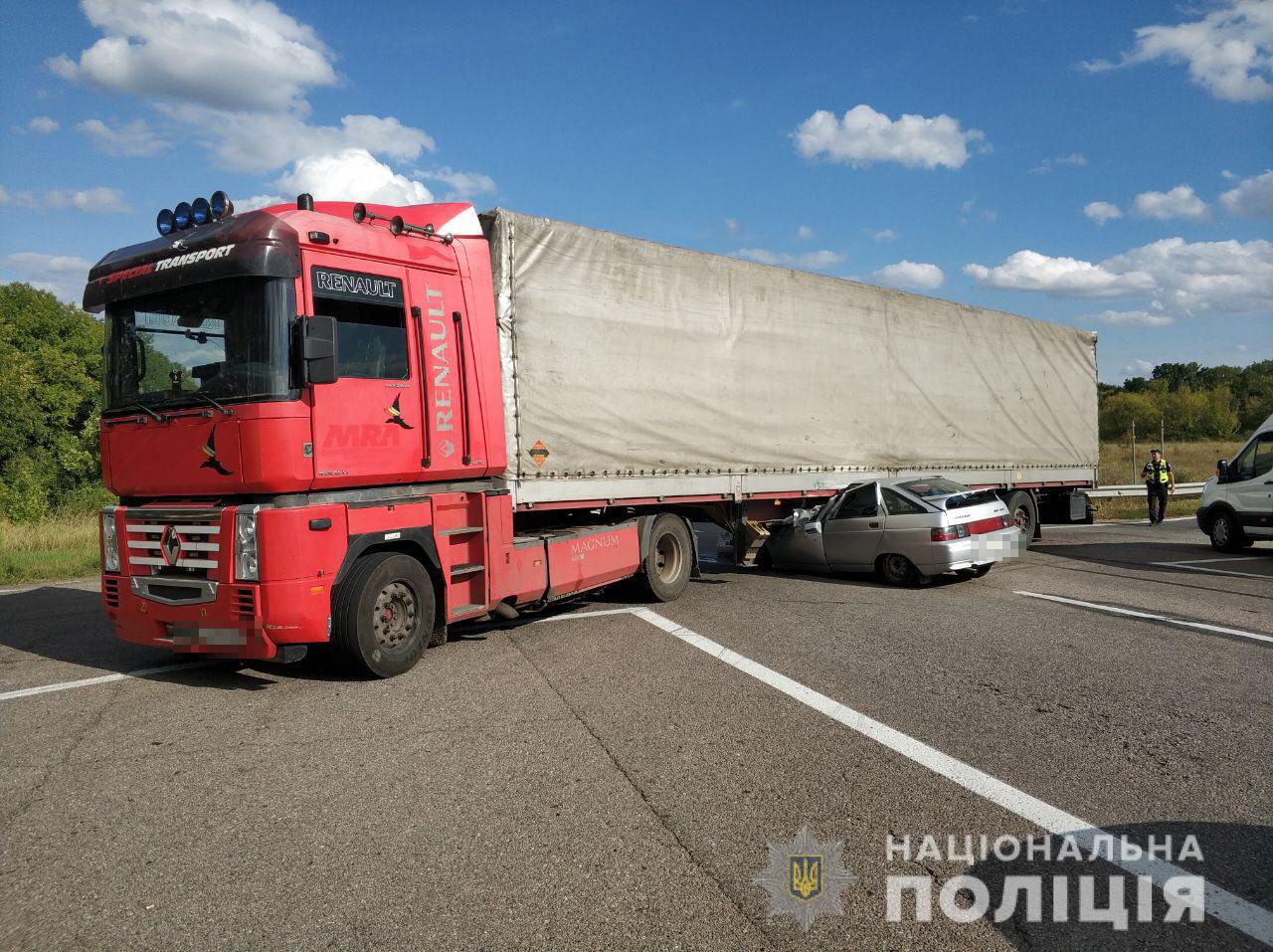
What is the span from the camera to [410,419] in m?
6.67

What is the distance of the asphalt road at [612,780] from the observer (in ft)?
10.3

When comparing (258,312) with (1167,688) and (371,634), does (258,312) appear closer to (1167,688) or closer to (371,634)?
(371,634)

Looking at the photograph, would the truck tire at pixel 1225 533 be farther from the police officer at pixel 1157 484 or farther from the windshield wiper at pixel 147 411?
the windshield wiper at pixel 147 411

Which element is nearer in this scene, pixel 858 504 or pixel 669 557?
pixel 669 557

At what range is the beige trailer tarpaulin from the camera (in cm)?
833

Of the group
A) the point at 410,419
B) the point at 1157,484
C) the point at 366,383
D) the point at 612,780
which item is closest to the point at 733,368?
the point at 410,419

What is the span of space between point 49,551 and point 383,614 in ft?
38.7

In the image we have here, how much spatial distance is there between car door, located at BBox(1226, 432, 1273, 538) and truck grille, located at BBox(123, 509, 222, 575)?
14.7 m

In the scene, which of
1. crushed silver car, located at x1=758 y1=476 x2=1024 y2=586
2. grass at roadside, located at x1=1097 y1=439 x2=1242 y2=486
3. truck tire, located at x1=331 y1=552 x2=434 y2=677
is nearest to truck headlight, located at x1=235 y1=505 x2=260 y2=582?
truck tire, located at x1=331 y1=552 x2=434 y2=677

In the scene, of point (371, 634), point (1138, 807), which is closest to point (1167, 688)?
point (1138, 807)

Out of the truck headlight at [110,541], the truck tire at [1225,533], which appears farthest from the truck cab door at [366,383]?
the truck tire at [1225,533]

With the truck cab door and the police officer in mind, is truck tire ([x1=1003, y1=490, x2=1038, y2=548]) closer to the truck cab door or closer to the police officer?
the police officer

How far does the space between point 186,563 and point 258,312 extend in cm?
180

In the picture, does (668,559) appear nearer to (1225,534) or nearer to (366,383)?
(366,383)
